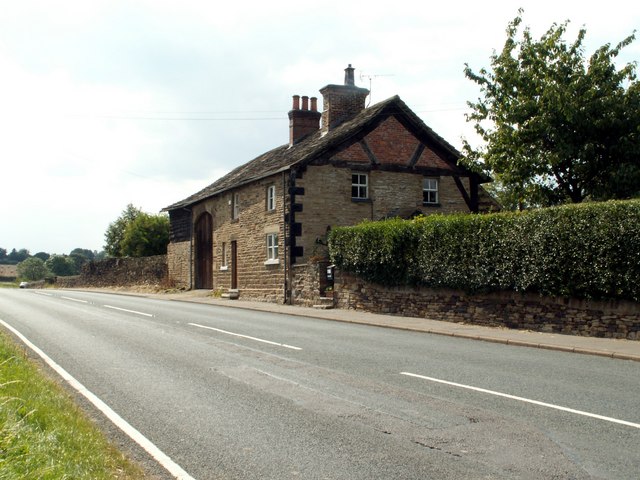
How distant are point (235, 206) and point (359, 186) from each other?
7754 mm

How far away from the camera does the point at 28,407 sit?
6625 mm

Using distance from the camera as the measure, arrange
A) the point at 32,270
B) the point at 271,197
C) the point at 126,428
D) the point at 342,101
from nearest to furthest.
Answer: the point at 126,428 < the point at 271,197 < the point at 342,101 < the point at 32,270

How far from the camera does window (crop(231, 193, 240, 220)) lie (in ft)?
113

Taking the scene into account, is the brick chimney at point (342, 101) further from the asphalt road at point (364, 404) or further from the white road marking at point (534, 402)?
the white road marking at point (534, 402)

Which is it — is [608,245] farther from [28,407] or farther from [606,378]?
[28,407]

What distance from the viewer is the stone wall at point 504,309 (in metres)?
14.7

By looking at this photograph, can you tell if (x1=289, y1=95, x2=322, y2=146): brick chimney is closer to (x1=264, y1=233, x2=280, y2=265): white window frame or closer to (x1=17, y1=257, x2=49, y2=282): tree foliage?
(x1=264, y1=233, x2=280, y2=265): white window frame

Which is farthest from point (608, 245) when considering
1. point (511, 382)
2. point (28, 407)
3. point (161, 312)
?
point (161, 312)

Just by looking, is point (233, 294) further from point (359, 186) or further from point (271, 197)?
point (359, 186)

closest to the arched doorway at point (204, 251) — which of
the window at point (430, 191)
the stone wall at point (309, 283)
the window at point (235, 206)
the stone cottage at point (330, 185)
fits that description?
the stone cottage at point (330, 185)

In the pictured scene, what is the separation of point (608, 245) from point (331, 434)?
34.5 feet

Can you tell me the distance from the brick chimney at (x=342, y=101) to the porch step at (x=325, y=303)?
1035 cm

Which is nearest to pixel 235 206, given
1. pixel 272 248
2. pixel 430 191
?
pixel 272 248

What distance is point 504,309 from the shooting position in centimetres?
1745
